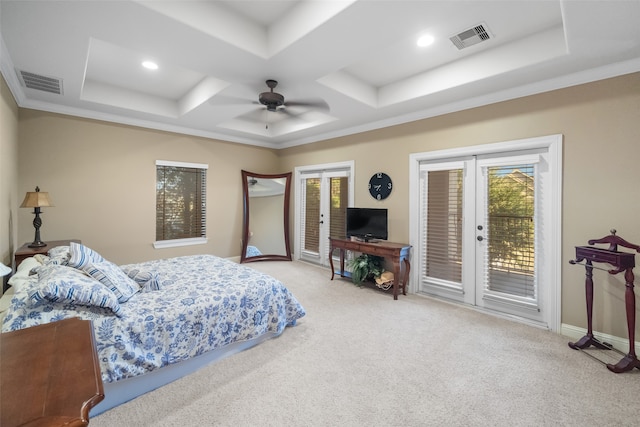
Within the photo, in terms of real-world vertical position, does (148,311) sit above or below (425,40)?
below

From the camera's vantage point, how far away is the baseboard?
2504 mm

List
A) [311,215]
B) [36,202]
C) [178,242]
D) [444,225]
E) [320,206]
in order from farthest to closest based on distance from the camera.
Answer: [311,215] → [320,206] → [178,242] → [444,225] → [36,202]

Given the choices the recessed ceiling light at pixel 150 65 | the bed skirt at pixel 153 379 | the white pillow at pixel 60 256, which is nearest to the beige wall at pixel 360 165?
the recessed ceiling light at pixel 150 65

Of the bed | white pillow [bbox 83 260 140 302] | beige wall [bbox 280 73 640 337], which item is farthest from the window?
beige wall [bbox 280 73 640 337]

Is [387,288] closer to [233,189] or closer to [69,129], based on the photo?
[233,189]

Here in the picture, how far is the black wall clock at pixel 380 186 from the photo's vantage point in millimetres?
4355

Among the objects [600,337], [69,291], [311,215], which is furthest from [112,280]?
[600,337]

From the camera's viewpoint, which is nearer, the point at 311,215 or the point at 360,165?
the point at 360,165

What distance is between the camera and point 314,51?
96.1 inches

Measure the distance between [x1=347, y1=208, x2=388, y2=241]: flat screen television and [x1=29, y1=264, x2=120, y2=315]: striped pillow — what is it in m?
3.26

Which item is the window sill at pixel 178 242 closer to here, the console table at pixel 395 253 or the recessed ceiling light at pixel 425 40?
the console table at pixel 395 253

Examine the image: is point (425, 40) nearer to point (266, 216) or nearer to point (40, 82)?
point (40, 82)

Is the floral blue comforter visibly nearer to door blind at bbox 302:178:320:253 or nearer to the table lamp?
the table lamp

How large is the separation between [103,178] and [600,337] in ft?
21.0
